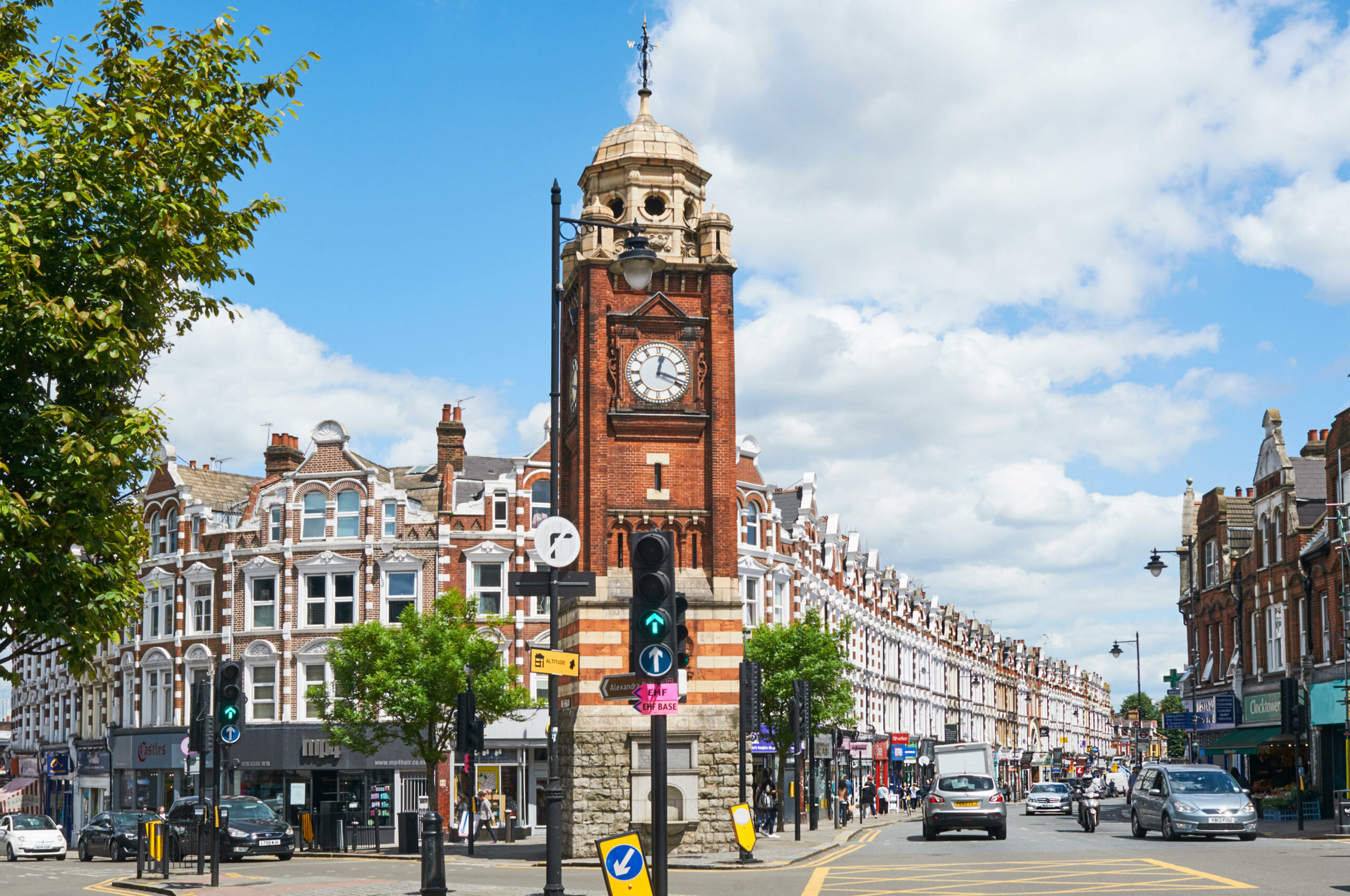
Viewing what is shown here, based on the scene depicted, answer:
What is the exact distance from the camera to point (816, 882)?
22828 millimetres

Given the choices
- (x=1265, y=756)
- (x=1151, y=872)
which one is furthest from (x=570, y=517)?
(x=1265, y=756)

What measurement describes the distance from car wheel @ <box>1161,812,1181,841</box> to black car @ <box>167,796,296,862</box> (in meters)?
20.9

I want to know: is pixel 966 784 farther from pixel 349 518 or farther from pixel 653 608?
pixel 349 518

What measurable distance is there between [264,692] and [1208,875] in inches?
1520

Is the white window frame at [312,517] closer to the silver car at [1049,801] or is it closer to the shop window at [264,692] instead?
the shop window at [264,692]

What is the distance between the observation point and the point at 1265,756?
53.6 m

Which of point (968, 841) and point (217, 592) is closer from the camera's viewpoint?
point (968, 841)

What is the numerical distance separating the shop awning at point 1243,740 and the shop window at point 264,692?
35162 mm

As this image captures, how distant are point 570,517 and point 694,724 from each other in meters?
5.91

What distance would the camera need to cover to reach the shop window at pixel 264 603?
52.6m

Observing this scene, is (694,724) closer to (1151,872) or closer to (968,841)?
(968,841)

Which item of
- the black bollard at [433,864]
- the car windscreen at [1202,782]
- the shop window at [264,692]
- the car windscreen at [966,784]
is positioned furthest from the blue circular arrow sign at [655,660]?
the shop window at [264,692]

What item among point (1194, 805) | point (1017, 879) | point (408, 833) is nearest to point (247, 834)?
point (408, 833)

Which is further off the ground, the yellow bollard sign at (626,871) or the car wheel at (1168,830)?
the yellow bollard sign at (626,871)
